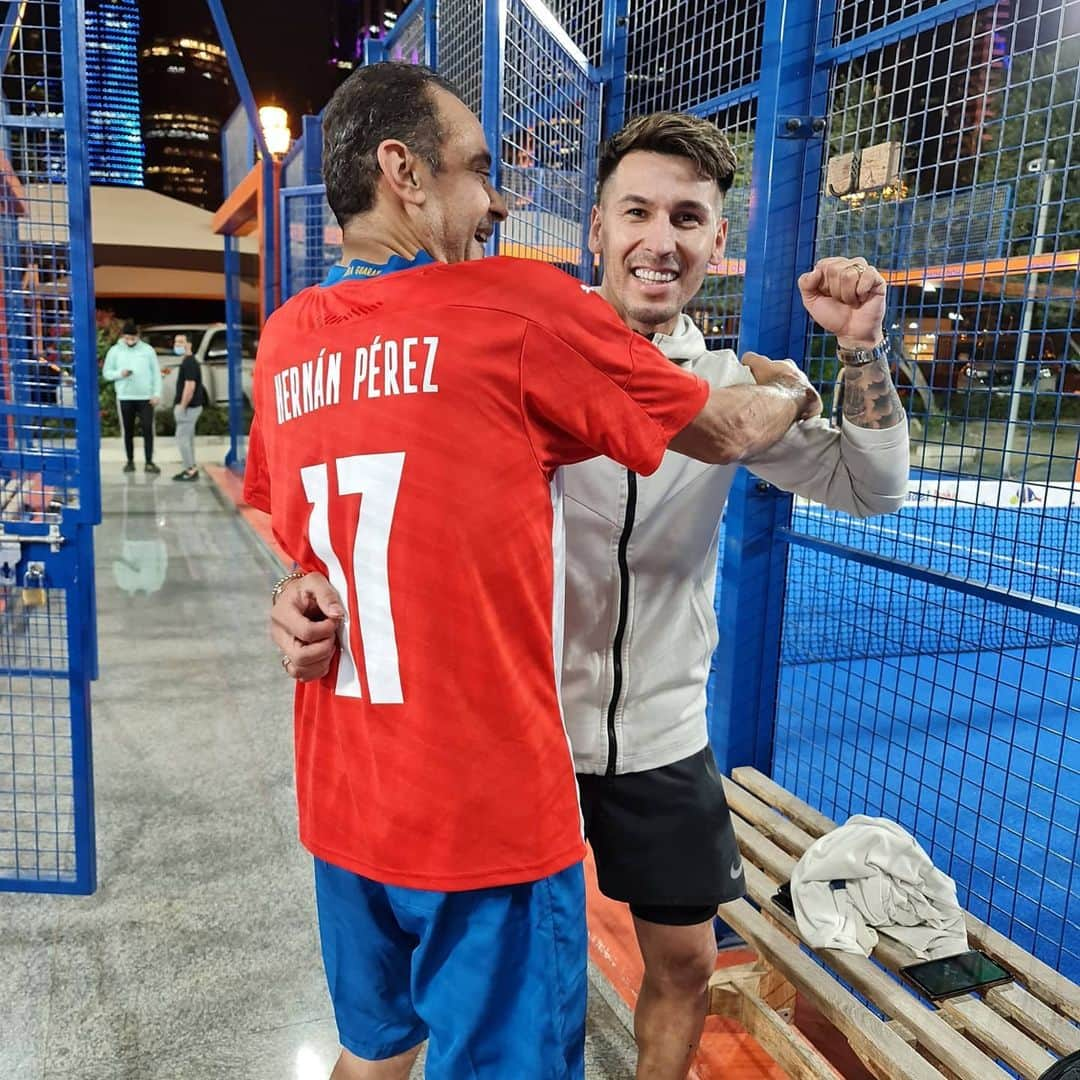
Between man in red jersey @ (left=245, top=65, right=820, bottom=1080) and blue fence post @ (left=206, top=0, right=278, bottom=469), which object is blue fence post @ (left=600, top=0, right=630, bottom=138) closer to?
man in red jersey @ (left=245, top=65, right=820, bottom=1080)

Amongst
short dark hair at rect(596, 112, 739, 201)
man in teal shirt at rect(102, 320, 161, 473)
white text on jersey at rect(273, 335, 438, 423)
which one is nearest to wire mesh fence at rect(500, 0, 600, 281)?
short dark hair at rect(596, 112, 739, 201)

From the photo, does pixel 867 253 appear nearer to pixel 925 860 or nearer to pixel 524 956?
pixel 925 860

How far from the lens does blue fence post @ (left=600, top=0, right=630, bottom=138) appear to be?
10.0 ft

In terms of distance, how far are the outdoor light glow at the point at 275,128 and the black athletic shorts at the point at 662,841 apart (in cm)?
948

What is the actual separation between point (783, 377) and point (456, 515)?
65cm

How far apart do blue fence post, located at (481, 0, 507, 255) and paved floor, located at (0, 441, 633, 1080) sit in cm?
212

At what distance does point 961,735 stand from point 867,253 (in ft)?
10.5

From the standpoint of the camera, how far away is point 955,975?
194 cm

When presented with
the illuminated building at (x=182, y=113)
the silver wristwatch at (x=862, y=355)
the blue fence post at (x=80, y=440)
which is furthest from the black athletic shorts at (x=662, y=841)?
the illuminated building at (x=182, y=113)

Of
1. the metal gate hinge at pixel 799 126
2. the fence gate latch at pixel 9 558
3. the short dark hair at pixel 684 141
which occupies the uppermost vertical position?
A: the metal gate hinge at pixel 799 126

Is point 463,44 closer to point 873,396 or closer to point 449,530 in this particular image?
point 873,396

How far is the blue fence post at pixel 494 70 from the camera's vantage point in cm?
224

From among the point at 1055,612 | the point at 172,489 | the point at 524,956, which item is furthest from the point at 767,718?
the point at 172,489

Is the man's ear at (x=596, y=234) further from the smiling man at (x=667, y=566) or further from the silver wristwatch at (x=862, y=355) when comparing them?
the silver wristwatch at (x=862, y=355)
